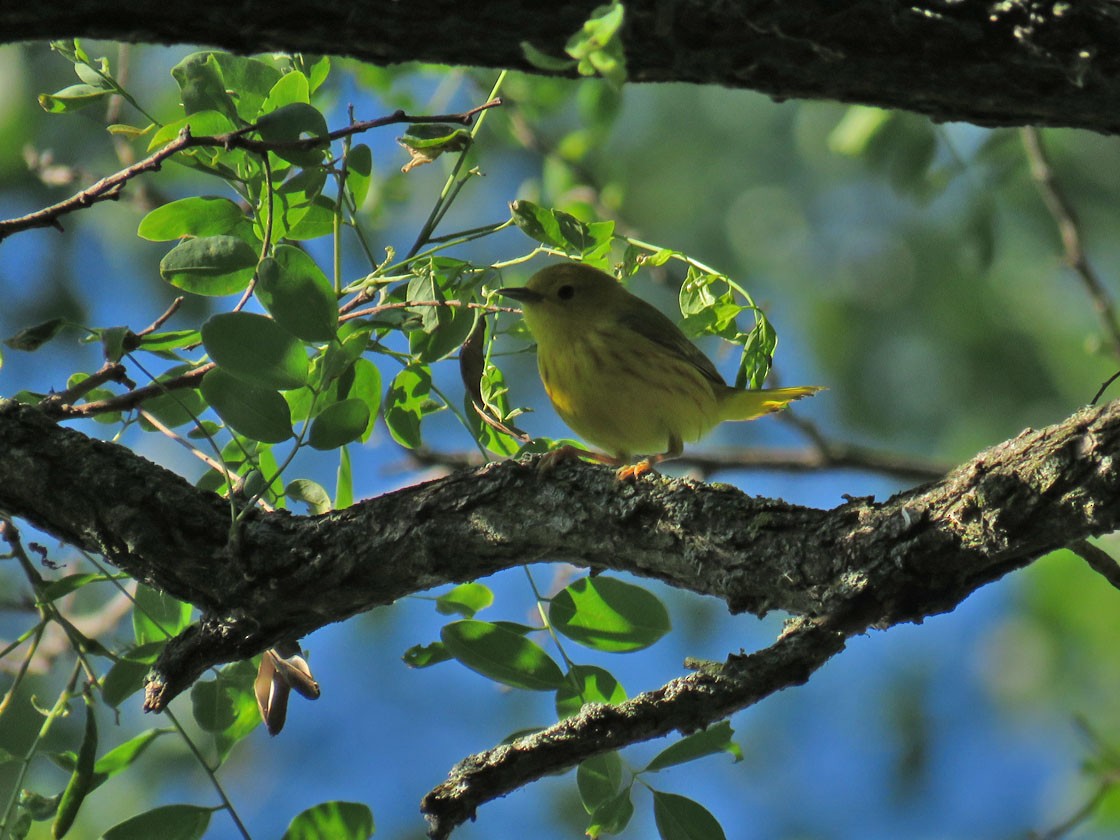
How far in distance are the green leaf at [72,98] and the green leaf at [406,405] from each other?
35.0 inches

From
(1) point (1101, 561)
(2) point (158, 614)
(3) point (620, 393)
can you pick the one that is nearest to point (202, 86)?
(2) point (158, 614)

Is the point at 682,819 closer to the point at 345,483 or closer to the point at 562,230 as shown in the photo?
the point at 345,483

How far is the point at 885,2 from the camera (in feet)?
6.00

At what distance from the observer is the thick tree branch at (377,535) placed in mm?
2137

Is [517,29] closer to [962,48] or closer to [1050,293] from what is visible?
[962,48]

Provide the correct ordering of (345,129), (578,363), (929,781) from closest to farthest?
1. (345,129)
2. (578,363)
3. (929,781)

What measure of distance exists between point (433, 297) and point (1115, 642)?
20.3 ft

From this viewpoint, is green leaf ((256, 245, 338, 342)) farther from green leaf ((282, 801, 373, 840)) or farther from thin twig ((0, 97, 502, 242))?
green leaf ((282, 801, 373, 840))

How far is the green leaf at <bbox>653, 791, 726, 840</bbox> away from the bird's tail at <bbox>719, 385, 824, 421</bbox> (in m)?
2.32

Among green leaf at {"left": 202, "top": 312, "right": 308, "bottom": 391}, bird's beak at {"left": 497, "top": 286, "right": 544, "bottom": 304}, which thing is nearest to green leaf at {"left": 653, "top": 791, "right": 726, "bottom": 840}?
green leaf at {"left": 202, "top": 312, "right": 308, "bottom": 391}

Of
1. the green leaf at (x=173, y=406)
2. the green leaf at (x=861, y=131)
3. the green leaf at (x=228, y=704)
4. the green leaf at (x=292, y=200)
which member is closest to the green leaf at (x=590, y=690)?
the green leaf at (x=228, y=704)

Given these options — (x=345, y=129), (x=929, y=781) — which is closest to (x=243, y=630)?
(x=345, y=129)

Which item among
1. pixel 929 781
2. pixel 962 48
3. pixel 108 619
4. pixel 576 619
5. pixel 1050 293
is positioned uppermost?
pixel 1050 293

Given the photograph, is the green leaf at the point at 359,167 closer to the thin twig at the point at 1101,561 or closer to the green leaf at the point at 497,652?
the green leaf at the point at 497,652
